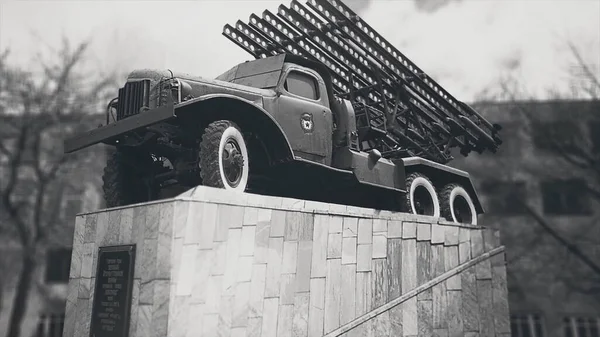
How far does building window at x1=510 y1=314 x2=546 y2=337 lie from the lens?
19.1 meters

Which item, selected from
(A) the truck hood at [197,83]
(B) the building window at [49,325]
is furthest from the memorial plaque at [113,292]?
(B) the building window at [49,325]

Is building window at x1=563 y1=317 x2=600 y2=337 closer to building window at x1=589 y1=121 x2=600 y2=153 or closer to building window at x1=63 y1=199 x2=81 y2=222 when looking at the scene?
building window at x1=589 y1=121 x2=600 y2=153

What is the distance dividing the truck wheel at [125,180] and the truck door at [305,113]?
1925mm

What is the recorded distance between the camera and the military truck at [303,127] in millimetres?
6082

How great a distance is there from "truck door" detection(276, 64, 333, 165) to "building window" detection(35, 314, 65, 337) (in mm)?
15657

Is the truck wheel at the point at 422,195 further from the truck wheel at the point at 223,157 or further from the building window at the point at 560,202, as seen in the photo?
the building window at the point at 560,202

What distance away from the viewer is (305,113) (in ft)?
23.8

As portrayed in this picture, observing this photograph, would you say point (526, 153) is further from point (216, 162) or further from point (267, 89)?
point (216, 162)

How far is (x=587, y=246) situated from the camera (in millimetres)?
17609

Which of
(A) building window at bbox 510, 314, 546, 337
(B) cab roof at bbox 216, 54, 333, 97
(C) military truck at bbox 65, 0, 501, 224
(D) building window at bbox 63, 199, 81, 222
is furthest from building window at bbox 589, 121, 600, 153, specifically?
(D) building window at bbox 63, 199, 81, 222

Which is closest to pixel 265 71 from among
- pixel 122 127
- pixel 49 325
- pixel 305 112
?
pixel 305 112

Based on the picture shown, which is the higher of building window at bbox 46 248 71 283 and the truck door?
the truck door

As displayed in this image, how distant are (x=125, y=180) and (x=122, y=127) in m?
1.17

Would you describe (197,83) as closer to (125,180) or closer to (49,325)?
(125,180)
